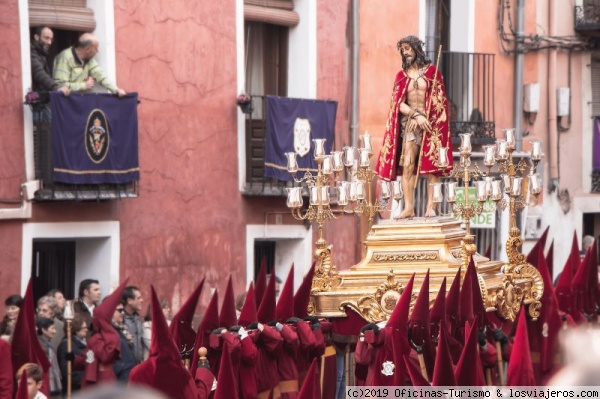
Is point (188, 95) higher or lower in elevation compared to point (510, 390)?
higher

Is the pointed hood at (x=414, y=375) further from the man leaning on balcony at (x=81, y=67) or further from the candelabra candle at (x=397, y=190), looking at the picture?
the man leaning on balcony at (x=81, y=67)

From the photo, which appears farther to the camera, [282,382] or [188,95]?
[188,95]

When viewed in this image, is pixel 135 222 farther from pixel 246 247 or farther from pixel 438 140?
pixel 438 140

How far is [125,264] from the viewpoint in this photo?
1800 cm

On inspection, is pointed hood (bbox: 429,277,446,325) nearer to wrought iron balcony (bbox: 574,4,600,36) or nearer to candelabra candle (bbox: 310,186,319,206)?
candelabra candle (bbox: 310,186,319,206)

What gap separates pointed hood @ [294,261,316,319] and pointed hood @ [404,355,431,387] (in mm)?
1683

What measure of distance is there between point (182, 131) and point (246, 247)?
1.71m

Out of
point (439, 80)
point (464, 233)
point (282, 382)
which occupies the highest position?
point (439, 80)

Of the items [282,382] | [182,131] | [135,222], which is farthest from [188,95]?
[282,382]

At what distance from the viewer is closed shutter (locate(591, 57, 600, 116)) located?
26.0 metres

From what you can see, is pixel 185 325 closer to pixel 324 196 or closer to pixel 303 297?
pixel 303 297

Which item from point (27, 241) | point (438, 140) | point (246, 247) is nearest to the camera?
point (438, 140)

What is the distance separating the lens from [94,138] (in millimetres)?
17156

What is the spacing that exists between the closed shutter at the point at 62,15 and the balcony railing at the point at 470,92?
677cm
